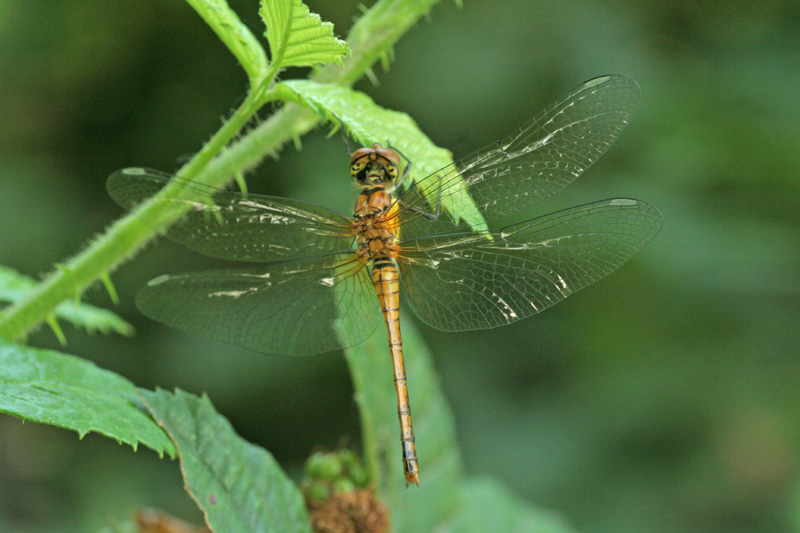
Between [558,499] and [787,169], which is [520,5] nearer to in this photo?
[787,169]

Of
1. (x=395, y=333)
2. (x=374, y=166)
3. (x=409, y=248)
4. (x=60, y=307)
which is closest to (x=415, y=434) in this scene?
(x=395, y=333)

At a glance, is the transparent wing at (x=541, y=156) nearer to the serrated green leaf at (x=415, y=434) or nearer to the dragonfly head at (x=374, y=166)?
the dragonfly head at (x=374, y=166)

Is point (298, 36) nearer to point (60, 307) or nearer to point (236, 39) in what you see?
point (236, 39)

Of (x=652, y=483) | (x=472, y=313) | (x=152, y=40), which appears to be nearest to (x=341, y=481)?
(x=472, y=313)

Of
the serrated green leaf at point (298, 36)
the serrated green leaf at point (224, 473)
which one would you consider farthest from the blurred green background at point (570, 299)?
the serrated green leaf at point (298, 36)

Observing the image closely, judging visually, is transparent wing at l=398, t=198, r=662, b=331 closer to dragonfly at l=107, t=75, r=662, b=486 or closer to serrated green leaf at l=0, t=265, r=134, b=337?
dragonfly at l=107, t=75, r=662, b=486

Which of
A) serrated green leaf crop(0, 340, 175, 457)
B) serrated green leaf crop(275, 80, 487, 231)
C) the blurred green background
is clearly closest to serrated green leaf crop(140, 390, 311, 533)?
serrated green leaf crop(0, 340, 175, 457)
